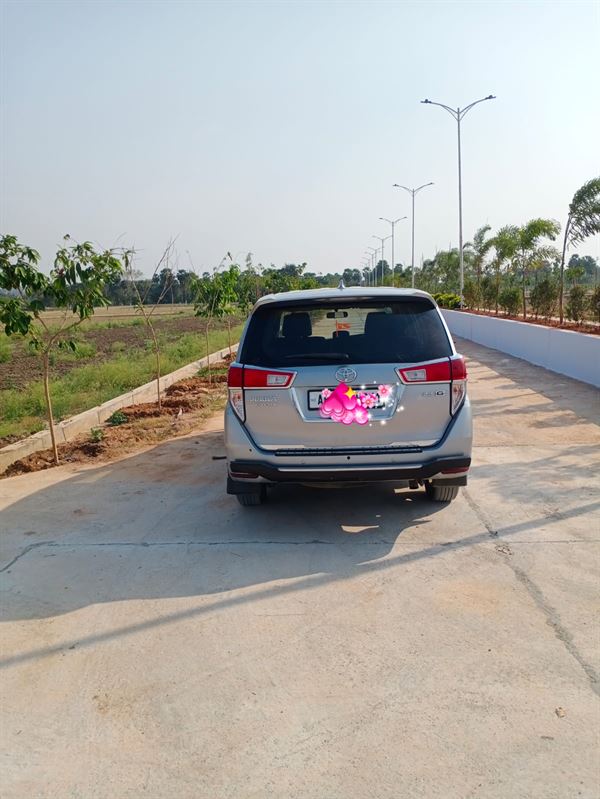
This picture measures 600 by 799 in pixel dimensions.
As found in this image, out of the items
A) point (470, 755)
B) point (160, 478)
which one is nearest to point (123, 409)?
point (160, 478)

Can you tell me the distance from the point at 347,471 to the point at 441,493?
1.18 m

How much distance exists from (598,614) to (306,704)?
5.71 ft

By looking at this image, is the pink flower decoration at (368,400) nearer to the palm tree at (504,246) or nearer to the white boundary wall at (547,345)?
the white boundary wall at (547,345)

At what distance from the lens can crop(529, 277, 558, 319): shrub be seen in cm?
2461

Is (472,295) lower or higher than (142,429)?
higher

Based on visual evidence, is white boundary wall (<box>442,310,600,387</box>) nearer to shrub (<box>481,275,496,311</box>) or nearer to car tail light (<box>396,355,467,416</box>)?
car tail light (<box>396,355,467,416</box>)

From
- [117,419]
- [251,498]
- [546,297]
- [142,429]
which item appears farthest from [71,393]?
[546,297]

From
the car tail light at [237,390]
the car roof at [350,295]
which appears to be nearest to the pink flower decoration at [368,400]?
the car roof at [350,295]

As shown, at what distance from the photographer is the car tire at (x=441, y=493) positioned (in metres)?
5.66

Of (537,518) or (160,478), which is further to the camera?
(160,478)

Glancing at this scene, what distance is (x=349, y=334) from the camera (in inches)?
198

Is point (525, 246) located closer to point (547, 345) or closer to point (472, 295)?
point (472, 295)

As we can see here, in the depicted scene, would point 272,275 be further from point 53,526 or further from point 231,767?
point 231,767

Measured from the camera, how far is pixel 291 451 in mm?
4980
